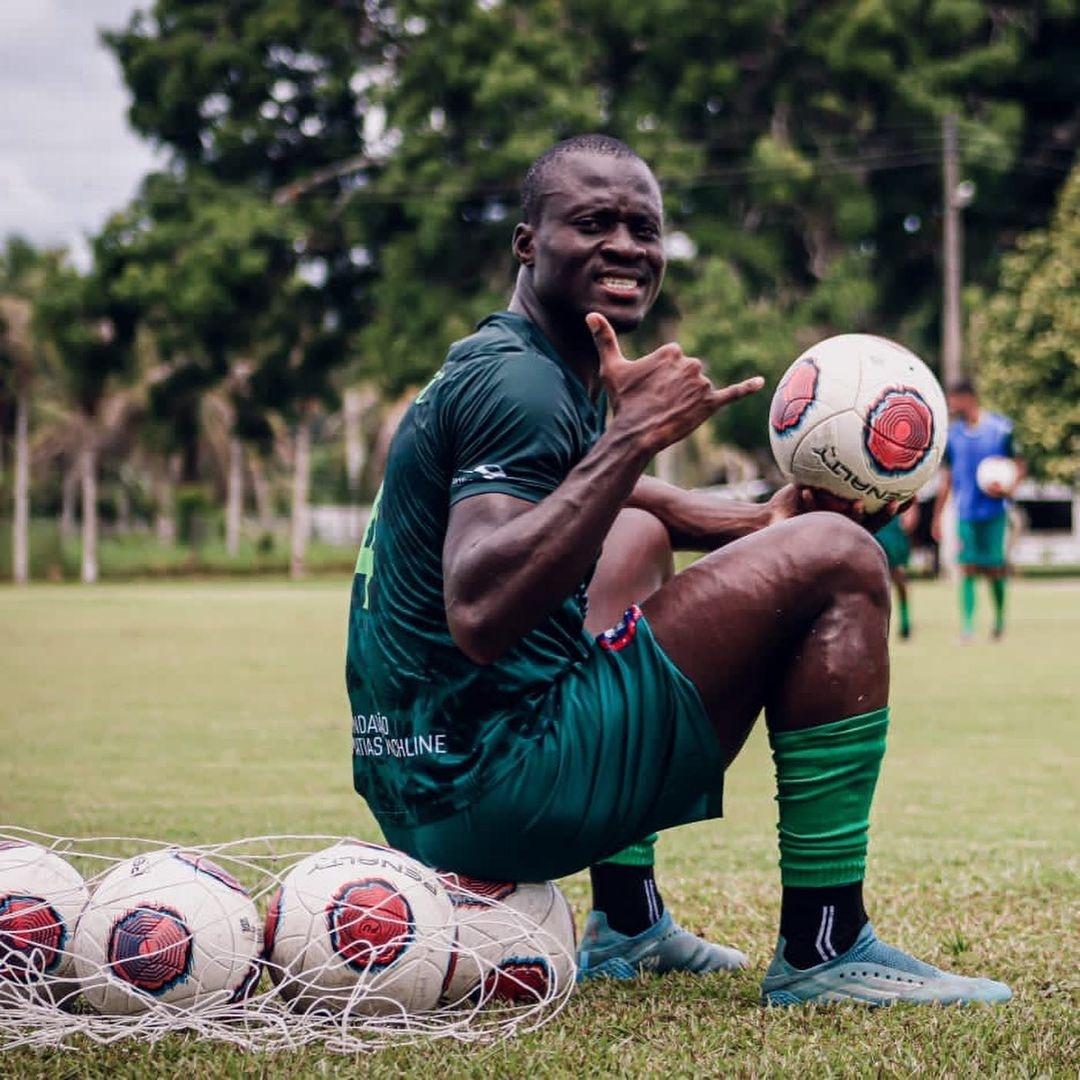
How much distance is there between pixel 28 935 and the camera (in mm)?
3215

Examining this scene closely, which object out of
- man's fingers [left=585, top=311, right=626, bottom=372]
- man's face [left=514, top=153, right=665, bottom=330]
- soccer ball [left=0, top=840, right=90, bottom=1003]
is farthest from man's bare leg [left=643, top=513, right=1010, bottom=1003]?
soccer ball [left=0, top=840, right=90, bottom=1003]

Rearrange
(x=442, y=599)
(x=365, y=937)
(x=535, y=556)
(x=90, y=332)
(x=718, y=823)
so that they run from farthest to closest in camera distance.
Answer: (x=90, y=332) < (x=718, y=823) < (x=442, y=599) < (x=365, y=937) < (x=535, y=556)

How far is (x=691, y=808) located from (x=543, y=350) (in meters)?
1.00

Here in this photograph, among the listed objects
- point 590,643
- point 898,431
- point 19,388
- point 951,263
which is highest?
point 951,263

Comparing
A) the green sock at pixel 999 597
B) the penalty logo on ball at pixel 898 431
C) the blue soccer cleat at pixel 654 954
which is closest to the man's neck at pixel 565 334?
the penalty logo on ball at pixel 898 431

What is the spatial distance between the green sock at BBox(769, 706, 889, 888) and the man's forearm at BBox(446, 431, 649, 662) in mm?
649

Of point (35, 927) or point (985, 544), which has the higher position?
point (985, 544)

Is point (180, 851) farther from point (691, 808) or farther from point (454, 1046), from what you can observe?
point (691, 808)

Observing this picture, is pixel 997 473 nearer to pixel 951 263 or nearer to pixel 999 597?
pixel 999 597

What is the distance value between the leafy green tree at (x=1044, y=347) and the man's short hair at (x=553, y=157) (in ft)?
92.7

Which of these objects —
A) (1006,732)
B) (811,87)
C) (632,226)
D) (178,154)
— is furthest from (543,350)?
(178,154)

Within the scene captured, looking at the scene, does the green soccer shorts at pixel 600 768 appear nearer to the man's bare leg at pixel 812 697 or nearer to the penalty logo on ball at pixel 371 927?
the man's bare leg at pixel 812 697

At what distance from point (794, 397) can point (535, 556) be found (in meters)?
1.37

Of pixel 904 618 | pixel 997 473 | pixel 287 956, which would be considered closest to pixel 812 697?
pixel 287 956
